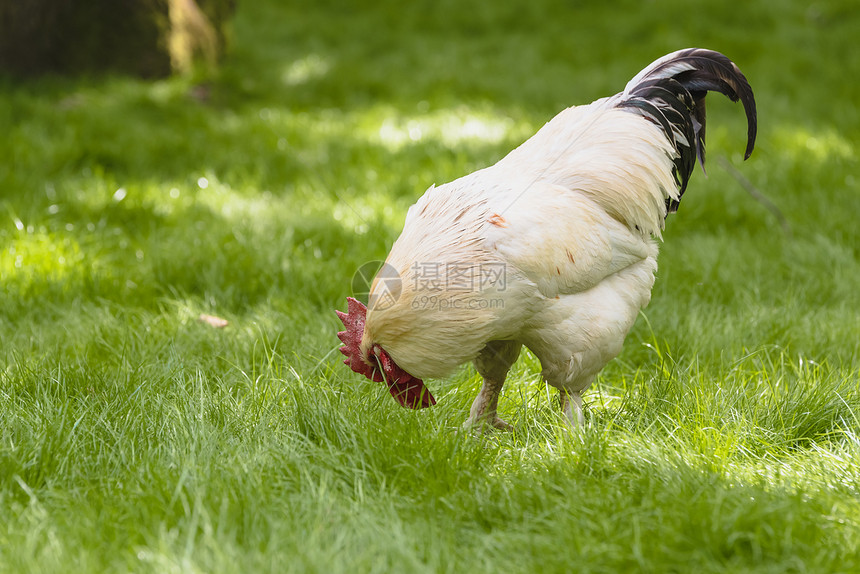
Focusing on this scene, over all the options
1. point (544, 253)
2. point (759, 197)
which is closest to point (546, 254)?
point (544, 253)

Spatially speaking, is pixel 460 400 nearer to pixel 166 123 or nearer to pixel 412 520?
pixel 412 520

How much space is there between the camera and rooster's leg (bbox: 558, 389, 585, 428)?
9.18 feet

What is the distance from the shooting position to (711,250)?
15.5ft

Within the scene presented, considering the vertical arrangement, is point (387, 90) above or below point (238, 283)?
above

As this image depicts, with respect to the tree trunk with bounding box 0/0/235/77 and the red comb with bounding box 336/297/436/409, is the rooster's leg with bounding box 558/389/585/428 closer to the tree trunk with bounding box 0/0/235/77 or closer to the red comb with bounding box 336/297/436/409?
the red comb with bounding box 336/297/436/409

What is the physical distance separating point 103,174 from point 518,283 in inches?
171

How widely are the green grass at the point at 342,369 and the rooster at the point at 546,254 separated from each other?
0.93 feet

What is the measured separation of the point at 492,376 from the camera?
288 cm

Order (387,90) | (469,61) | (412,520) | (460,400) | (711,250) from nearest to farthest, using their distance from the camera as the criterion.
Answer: (412,520) → (460,400) → (711,250) → (387,90) → (469,61)

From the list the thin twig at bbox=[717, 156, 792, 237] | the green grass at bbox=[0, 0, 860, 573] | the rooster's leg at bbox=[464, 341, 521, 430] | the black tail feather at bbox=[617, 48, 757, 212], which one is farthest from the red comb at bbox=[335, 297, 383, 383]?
the thin twig at bbox=[717, 156, 792, 237]

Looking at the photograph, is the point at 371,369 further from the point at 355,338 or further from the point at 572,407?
the point at 572,407

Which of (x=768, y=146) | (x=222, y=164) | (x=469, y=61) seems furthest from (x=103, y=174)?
(x=768, y=146)

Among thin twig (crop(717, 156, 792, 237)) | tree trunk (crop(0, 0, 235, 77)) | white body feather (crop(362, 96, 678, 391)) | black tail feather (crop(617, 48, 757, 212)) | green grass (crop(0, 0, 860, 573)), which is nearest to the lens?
green grass (crop(0, 0, 860, 573))

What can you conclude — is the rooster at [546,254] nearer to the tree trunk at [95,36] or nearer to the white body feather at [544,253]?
the white body feather at [544,253]
